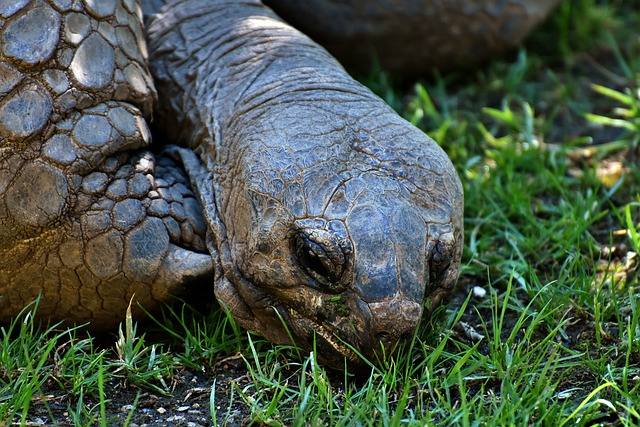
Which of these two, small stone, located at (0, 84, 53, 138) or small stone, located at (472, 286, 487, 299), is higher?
small stone, located at (0, 84, 53, 138)

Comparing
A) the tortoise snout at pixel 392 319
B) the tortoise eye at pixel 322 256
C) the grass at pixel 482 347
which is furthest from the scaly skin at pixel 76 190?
the tortoise snout at pixel 392 319

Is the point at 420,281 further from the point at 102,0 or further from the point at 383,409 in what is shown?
the point at 102,0

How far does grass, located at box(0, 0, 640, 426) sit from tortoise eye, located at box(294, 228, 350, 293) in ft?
0.87

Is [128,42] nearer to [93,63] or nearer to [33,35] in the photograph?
[93,63]

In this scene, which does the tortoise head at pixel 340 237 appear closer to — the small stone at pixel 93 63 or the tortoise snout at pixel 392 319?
the tortoise snout at pixel 392 319

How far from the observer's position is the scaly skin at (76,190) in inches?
110

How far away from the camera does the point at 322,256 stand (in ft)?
8.29

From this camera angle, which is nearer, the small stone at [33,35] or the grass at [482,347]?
the grass at [482,347]

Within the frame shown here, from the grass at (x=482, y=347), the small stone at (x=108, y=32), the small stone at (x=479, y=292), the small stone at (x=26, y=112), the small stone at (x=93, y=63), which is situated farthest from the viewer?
the small stone at (x=479, y=292)

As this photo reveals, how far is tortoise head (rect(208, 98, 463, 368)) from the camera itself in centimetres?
250

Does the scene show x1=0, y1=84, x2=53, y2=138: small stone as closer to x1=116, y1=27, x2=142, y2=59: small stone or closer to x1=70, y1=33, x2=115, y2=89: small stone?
x1=70, y1=33, x2=115, y2=89: small stone

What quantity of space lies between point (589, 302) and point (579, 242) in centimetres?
42

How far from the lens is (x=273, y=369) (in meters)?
2.67

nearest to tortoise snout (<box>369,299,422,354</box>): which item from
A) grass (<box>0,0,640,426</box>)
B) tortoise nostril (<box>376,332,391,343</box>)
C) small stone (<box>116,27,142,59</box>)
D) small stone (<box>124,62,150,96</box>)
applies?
tortoise nostril (<box>376,332,391,343</box>)
